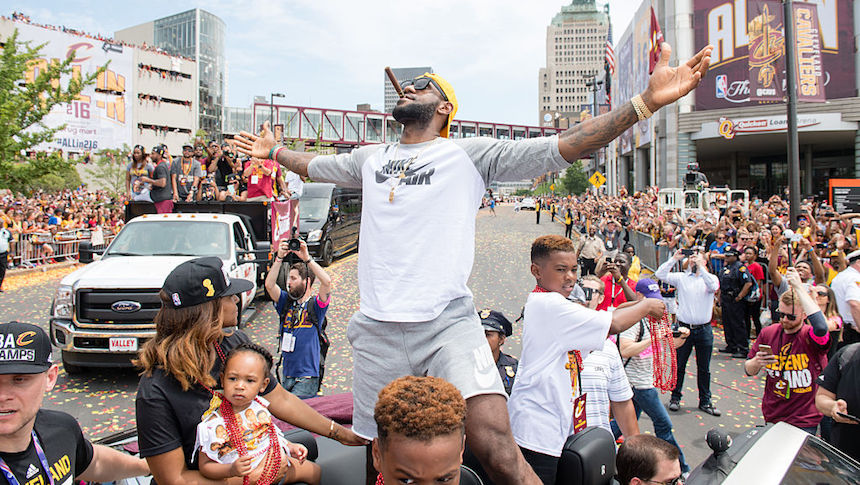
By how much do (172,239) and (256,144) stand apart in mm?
6549

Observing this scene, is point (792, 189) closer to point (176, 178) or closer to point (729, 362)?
point (729, 362)

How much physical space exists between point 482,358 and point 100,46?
272 feet

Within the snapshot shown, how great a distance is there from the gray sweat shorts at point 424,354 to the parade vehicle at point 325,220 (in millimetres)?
14300

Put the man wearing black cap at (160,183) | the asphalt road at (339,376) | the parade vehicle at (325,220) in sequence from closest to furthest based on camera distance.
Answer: the asphalt road at (339,376) < the man wearing black cap at (160,183) < the parade vehicle at (325,220)

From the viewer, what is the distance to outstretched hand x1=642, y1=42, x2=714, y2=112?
2191mm

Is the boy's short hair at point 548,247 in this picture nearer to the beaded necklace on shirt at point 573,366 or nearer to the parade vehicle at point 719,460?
the beaded necklace on shirt at point 573,366

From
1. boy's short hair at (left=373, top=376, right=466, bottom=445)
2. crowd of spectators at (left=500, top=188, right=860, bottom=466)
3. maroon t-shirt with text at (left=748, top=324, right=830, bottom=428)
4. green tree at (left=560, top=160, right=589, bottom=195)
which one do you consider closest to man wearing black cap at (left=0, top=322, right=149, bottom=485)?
boy's short hair at (left=373, top=376, right=466, bottom=445)

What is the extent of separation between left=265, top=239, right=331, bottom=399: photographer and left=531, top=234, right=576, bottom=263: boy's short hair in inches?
99.3

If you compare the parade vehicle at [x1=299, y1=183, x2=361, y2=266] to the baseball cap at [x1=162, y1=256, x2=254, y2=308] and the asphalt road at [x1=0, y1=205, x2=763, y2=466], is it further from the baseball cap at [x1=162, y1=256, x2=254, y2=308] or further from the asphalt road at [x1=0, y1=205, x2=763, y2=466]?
the baseball cap at [x1=162, y1=256, x2=254, y2=308]

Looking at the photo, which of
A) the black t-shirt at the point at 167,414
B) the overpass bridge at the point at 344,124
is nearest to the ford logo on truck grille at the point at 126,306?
the black t-shirt at the point at 167,414

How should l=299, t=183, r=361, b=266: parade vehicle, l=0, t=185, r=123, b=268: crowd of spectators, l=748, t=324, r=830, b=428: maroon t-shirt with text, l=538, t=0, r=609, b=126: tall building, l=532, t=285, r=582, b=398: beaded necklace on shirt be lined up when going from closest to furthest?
l=532, t=285, r=582, b=398: beaded necklace on shirt
l=748, t=324, r=830, b=428: maroon t-shirt with text
l=299, t=183, r=361, b=266: parade vehicle
l=0, t=185, r=123, b=268: crowd of spectators
l=538, t=0, r=609, b=126: tall building

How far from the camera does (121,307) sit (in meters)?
7.02

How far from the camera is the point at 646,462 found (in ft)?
9.51

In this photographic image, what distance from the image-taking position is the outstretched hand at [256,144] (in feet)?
10.5
